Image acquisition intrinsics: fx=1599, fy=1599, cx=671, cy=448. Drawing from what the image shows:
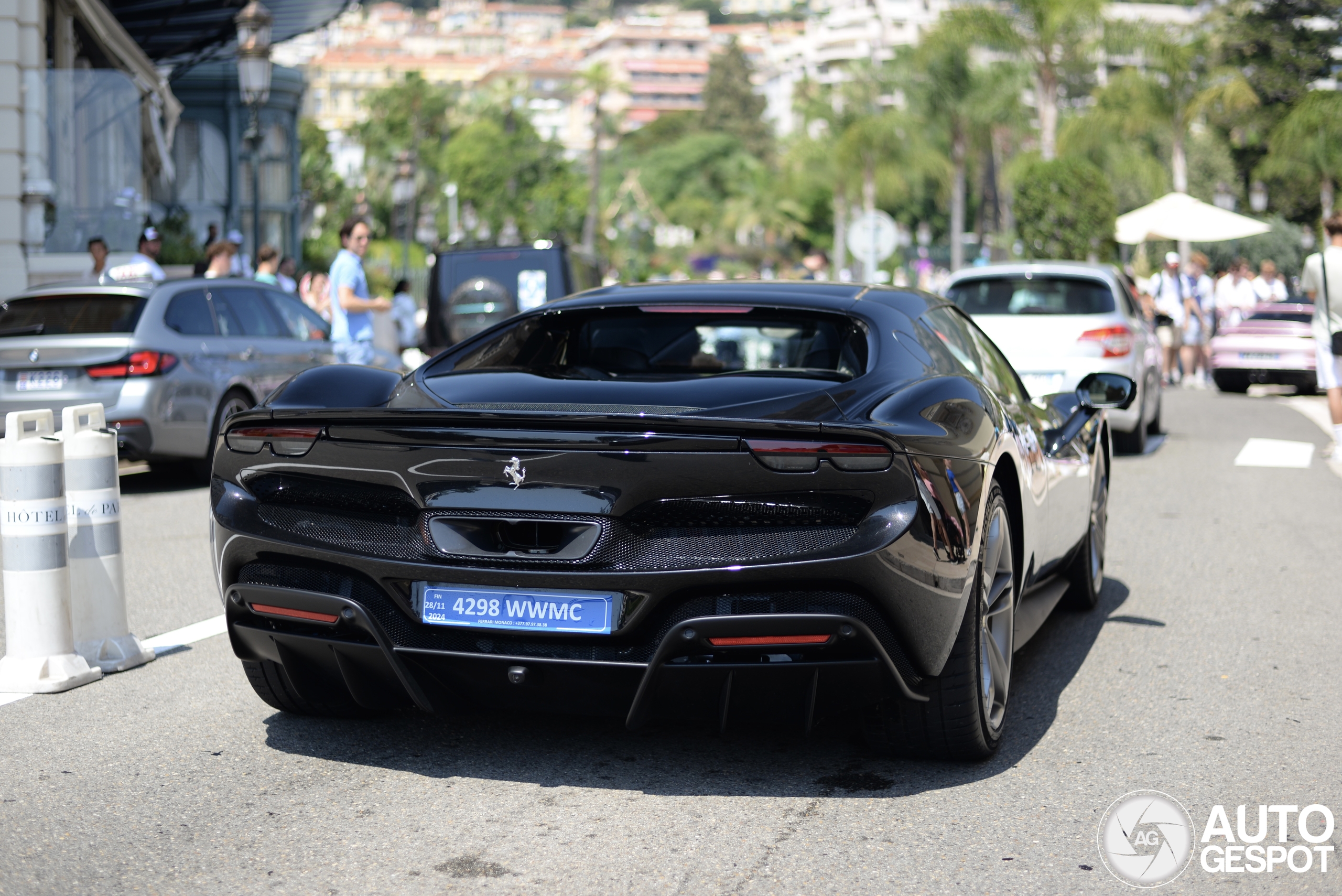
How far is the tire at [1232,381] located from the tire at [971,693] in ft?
60.0

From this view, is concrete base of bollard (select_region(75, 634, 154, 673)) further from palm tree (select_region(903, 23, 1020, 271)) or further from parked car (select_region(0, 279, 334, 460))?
palm tree (select_region(903, 23, 1020, 271))

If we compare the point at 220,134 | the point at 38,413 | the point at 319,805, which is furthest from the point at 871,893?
the point at 220,134

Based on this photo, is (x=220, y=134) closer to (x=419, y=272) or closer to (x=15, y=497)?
(x=419, y=272)

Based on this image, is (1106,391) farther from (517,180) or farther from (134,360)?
(517,180)

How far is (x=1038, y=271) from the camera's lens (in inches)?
518

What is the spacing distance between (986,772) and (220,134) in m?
33.9

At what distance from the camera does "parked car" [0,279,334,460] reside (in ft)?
35.9

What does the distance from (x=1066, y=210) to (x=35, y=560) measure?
106ft

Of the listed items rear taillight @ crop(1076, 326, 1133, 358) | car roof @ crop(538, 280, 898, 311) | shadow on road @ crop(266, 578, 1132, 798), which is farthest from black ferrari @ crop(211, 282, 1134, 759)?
rear taillight @ crop(1076, 326, 1133, 358)

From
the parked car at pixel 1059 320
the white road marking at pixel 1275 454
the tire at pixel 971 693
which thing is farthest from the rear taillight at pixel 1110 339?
the tire at pixel 971 693

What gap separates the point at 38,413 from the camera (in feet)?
18.2

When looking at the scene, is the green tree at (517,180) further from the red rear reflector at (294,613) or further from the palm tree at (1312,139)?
the red rear reflector at (294,613)

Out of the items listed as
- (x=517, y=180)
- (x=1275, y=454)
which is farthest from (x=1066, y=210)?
(x=517, y=180)

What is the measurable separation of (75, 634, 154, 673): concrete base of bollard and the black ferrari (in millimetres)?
1245
